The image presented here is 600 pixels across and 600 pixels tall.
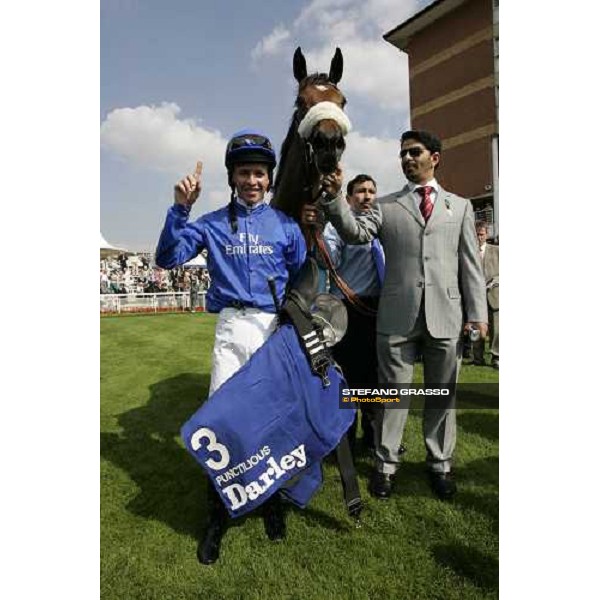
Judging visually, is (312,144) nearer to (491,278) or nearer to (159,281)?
(491,278)

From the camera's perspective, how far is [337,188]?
2.35m

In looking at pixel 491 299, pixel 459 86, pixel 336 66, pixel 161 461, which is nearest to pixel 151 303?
pixel 161 461

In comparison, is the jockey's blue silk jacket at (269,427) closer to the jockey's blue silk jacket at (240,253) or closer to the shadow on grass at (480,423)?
the jockey's blue silk jacket at (240,253)

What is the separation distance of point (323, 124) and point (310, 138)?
11cm

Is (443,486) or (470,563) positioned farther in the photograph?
(443,486)

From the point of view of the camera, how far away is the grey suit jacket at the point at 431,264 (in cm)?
268

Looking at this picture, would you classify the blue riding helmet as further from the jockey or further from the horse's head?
the horse's head

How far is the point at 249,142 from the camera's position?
2.35 m

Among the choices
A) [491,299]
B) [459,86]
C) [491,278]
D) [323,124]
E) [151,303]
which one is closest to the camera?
[323,124]

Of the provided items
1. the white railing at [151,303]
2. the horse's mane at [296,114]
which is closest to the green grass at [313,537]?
the horse's mane at [296,114]
